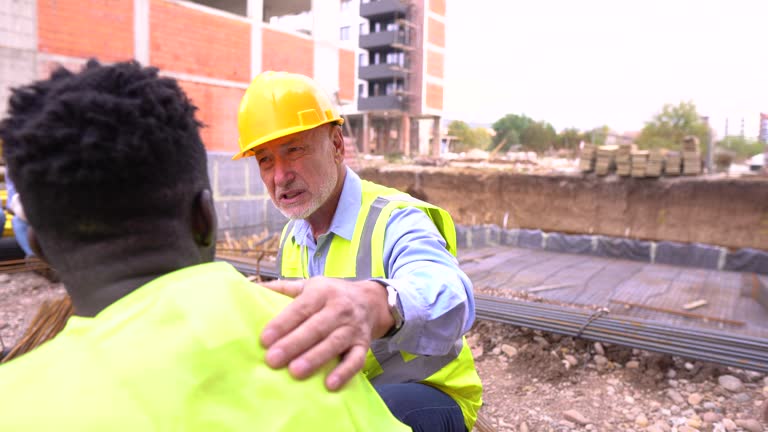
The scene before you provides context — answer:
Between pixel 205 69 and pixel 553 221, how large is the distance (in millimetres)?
9487

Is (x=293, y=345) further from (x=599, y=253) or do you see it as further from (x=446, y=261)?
(x=599, y=253)

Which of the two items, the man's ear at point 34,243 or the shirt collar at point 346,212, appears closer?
the man's ear at point 34,243

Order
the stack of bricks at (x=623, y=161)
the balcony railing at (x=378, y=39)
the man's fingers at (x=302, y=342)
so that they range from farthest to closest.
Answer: the balcony railing at (x=378, y=39)
the stack of bricks at (x=623, y=161)
the man's fingers at (x=302, y=342)

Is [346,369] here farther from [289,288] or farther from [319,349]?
[289,288]

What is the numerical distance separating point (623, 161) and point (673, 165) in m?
1.00

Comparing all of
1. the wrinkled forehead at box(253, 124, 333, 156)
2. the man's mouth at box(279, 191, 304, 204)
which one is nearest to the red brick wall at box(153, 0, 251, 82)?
the wrinkled forehead at box(253, 124, 333, 156)

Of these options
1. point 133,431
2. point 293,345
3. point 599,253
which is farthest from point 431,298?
point 599,253

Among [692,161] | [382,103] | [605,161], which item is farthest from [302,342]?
[382,103]

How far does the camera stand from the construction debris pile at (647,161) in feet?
37.4

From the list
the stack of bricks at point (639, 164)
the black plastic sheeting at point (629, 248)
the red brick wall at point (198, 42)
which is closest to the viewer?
the black plastic sheeting at point (629, 248)

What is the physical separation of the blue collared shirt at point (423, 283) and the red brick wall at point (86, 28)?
1096 centimetres

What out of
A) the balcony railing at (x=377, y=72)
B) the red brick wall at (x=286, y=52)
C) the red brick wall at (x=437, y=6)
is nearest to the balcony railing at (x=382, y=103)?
the balcony railing at (x=377, y=72)

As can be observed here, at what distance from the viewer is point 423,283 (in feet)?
4.76

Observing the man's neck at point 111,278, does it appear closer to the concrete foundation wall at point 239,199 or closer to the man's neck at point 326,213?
the man's neck at point 326,213
